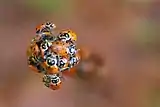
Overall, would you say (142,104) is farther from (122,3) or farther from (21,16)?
(21,16)

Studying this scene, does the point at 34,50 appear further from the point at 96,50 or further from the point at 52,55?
the point at 96,50

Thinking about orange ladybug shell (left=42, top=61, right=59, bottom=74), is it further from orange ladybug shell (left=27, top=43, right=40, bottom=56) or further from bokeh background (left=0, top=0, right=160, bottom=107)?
bokeh background (left=0, top=0, right=160, bottom=107)

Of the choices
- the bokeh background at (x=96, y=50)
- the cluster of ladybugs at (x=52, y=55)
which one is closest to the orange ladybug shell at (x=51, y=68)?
the cluster of ladybugs at (x=52, y=55)

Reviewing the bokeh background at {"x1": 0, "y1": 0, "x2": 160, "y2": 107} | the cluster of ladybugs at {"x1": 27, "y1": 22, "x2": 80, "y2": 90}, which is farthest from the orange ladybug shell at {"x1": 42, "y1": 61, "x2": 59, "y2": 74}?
the bokeh background at {"x1": 0, "y1": 0, "x2": 160, "y2": 107}

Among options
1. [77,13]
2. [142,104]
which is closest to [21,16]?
[77,13]

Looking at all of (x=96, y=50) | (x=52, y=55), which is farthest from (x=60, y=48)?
(x=96, y=50)
